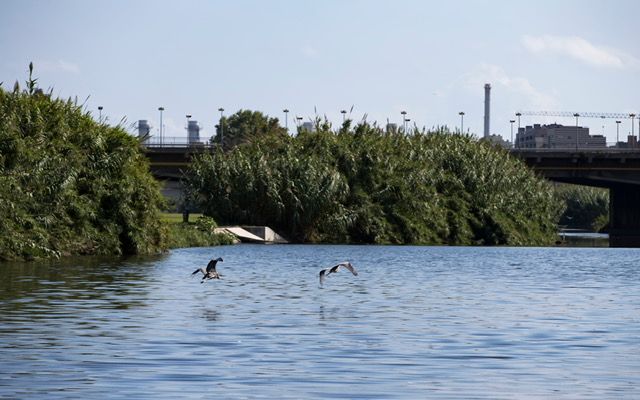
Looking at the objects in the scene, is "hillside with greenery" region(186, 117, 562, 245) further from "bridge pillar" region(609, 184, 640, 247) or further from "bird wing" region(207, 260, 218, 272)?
"bird wing" region(207, 260, 218, 272)

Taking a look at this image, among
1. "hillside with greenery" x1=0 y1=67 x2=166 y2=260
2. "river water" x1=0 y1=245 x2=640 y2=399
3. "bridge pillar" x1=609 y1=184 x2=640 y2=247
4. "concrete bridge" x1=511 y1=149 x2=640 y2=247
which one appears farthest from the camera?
"bridge pillar" x1=609 y1=184 x2=640 y2=247

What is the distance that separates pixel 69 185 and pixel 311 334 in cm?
3770

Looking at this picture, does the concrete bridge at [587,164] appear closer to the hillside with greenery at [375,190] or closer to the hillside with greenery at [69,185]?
the hillside with greenery at [375,190]

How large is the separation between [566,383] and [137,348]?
836 cm

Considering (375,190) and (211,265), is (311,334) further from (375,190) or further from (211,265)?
(375,190)

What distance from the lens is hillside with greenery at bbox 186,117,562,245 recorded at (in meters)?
96.1

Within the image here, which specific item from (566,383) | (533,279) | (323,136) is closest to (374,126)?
(323,136)

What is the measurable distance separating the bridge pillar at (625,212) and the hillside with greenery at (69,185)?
94.5 meters

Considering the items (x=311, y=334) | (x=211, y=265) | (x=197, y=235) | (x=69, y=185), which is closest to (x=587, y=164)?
(x=197, y=235)

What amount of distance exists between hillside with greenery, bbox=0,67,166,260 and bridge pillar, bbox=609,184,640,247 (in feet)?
→ 310

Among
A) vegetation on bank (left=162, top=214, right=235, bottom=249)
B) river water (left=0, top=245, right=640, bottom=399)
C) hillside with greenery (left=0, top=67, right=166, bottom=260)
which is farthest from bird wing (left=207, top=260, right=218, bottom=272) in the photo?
vegetation on bank (left=162, top=214, right=235, bottom=249)

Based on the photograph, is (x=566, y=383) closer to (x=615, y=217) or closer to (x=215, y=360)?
(x=215, y=360)

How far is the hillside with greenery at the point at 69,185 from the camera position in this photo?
201ft

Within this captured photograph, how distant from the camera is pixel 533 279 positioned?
54.7 m
